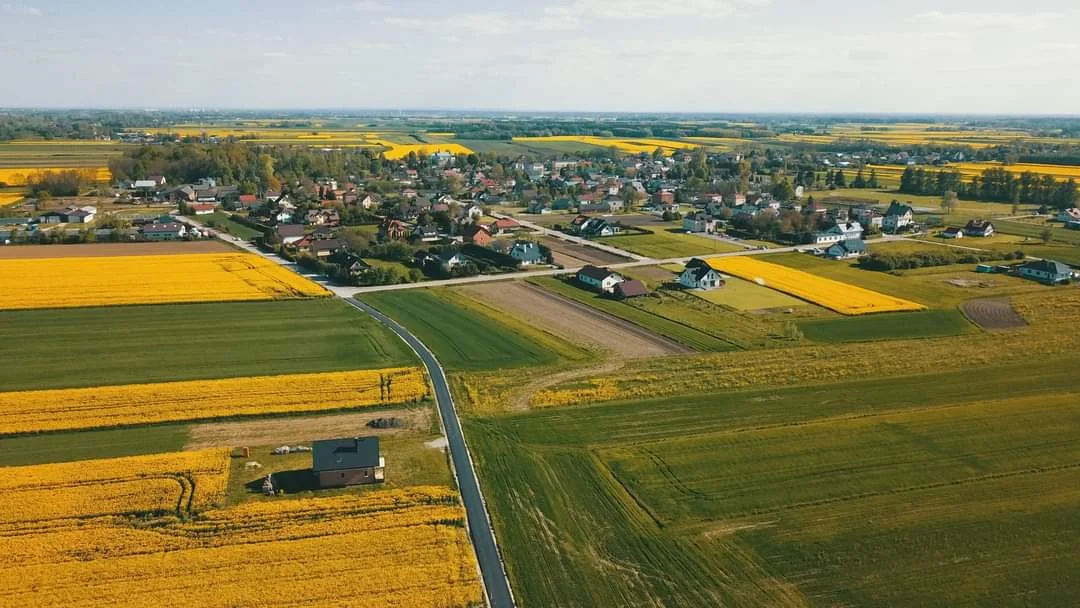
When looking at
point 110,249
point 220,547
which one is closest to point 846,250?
point 220,547

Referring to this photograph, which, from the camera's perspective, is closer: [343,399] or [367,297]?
[343,399]

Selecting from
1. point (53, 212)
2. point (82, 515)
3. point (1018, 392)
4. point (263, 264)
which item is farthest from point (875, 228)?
point (53, 212)

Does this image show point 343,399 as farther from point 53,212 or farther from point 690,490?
point 53,212

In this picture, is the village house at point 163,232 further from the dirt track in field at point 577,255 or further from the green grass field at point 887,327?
the green grass field at point 887,327

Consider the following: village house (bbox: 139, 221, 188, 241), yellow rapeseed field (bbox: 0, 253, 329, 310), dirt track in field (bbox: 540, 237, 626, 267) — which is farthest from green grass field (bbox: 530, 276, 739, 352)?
village house (bbox: 139, 221, 188, 241)

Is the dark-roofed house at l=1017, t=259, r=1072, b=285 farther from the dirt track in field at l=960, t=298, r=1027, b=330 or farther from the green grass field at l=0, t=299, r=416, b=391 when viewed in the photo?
the green grass field at l=0, t=299, r=416, b=391

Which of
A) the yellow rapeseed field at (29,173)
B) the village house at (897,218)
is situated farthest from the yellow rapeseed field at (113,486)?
the yellow rapeseed field at (29,173)
